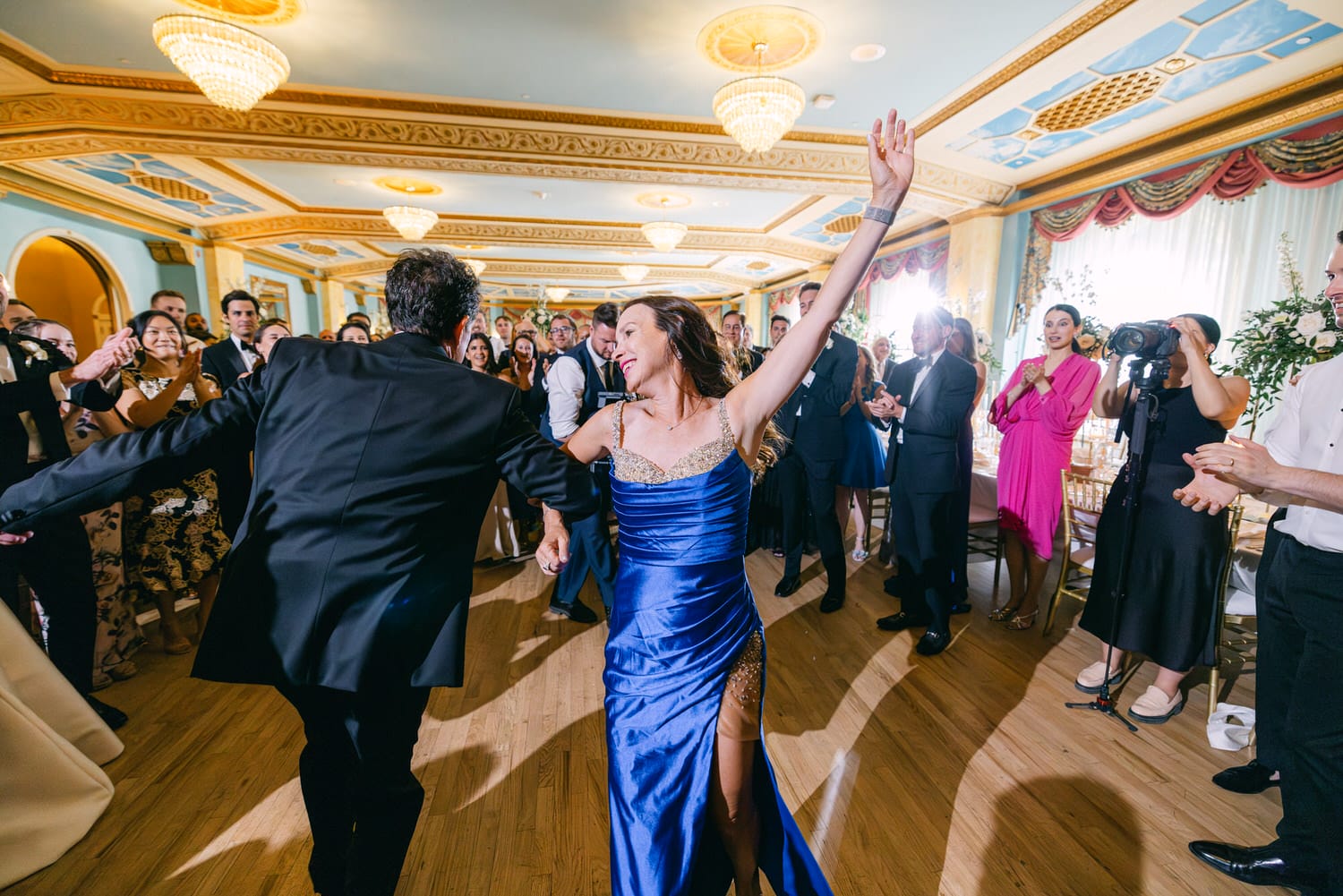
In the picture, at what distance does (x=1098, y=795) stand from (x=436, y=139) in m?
7.06

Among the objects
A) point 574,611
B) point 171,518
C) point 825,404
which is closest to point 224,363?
point 171,518

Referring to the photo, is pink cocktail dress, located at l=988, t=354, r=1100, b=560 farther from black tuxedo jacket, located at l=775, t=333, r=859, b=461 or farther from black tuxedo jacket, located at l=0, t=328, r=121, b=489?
black tuxedo jacket, located at l=0, t=328, r=121, b=489

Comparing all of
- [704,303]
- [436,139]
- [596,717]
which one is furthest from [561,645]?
[704,303]

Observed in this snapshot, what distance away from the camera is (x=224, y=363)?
10.4 ft

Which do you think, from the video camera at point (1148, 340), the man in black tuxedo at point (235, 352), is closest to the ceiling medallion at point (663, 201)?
the man in black tuxedo at point (235, 352)

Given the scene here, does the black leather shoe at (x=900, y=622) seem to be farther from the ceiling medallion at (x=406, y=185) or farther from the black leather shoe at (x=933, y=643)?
the ceiling medallion at (x=406, y=185)

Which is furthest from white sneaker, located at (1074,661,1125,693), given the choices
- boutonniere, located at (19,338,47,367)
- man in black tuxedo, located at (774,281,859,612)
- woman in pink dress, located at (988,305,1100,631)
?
boutonniere, located at (19,338,47,367)

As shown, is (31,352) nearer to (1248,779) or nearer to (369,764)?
(369,764)

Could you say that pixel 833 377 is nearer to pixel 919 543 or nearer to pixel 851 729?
pixel 919 543

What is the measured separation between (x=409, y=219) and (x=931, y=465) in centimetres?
781

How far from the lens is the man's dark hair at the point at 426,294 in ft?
4.10

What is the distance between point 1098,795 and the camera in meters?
1.89

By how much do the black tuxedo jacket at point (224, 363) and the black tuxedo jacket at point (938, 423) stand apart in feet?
12.1

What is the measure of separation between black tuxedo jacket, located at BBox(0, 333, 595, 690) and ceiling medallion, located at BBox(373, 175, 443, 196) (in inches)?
311
